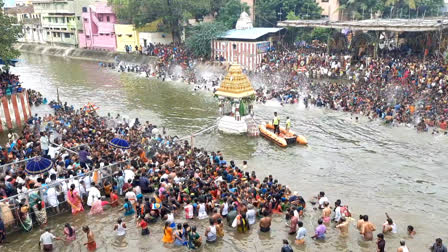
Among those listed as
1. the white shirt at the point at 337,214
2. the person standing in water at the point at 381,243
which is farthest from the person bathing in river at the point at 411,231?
the white shirt at the point at 337,214

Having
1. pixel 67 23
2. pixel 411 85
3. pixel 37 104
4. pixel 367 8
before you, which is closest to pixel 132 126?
pixel 37 104

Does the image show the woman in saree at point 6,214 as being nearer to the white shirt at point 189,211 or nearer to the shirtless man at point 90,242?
the shirtless man at point 90,242

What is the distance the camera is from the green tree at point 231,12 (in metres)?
44.8

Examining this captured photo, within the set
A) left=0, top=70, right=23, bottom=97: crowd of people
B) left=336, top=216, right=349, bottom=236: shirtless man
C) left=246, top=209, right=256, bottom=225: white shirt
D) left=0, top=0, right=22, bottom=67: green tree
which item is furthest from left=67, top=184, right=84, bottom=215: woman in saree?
left=0, top=0, right=22, bottom=67: green tree

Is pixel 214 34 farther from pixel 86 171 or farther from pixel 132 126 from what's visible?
pixel 86 171

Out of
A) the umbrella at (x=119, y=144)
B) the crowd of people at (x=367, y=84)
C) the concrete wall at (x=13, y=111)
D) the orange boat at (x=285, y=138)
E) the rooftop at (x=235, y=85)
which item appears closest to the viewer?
the umbrella at (x=119, y=144)

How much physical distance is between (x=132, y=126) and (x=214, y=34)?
69.2ft

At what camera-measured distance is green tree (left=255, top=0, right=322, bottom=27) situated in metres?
45.1

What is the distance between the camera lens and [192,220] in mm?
12461

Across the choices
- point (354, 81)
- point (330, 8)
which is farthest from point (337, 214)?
point (330, 8)

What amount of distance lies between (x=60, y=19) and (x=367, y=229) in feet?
201

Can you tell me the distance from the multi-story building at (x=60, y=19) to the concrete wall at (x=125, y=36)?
9.58 metres

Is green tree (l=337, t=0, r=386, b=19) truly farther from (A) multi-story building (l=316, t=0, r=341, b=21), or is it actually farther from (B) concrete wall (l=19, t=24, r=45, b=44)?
(B) concrete wall (l=19, t=24, r=45, b=44)

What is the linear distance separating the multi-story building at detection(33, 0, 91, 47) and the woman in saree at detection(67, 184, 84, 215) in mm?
52032
